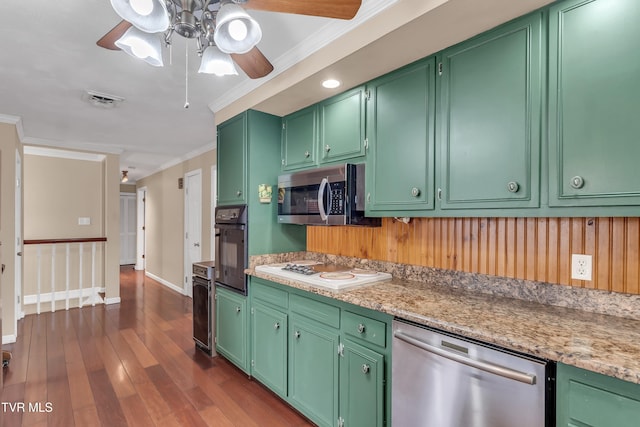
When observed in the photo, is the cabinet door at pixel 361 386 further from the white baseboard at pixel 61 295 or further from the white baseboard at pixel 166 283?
the white baseboard at pixel 61 295

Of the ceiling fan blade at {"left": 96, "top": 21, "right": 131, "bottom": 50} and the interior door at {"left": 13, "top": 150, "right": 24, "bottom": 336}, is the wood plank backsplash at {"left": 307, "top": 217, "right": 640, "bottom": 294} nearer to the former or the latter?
the ceiling fan blade at {"left": 96, "top": 21, "right": 131, "bottom": 50}

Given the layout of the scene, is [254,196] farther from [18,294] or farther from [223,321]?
[18,294]

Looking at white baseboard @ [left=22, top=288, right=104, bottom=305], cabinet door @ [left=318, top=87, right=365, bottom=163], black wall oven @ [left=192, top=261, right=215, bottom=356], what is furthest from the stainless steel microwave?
white baseboard @ [left=22, top=288, right=104, bottom=305]

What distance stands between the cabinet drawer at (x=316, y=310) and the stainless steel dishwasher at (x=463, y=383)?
446 mm

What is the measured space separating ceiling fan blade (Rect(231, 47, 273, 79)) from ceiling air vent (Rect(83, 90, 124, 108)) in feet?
5.90

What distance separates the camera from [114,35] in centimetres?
143

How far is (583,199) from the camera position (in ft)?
4.16

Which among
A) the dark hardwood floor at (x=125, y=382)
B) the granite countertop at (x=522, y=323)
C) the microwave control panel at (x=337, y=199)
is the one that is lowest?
the dark hardwood floor at (x=125, y=382)

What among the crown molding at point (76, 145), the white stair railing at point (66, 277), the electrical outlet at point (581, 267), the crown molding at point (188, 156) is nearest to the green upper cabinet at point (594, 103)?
the electrical outlet at point (581, 267)

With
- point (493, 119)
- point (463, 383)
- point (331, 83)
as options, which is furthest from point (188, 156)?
point (463, 383)

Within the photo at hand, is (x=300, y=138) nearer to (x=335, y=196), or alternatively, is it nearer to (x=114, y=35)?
(x=335, y=196)

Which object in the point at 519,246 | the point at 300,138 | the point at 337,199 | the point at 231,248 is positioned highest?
the point at 300,138

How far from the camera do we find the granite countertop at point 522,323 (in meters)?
0.99

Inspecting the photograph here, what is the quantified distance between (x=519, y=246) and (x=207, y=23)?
190 cm
